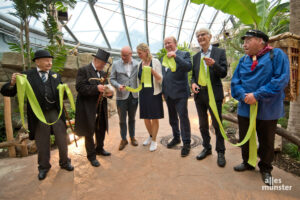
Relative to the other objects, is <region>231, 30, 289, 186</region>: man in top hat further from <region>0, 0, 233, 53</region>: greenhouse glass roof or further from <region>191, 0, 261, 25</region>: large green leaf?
<region>0, 0, 233, 53</region>: greenhouse glass roof

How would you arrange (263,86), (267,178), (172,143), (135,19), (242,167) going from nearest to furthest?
(263,86), (267,178), (242,167), (172,143), (135,19)

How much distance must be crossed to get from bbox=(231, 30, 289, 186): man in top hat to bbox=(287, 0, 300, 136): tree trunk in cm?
105

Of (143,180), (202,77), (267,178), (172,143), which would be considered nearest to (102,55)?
(202,77)

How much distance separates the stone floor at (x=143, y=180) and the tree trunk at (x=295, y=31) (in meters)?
0.91

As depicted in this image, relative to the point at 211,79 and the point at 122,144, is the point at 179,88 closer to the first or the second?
the point at 211,79

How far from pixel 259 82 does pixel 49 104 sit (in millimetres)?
2768

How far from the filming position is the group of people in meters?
2.11

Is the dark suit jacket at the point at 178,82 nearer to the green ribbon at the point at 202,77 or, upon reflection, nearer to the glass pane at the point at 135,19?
the green ribbon at the point at 202,77

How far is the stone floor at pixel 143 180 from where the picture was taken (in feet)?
6.74

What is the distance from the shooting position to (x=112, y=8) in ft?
43.3

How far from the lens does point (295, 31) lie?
110 inches

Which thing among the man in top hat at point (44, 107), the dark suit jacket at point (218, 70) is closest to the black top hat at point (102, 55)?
the man in top hat at point (44, 107)

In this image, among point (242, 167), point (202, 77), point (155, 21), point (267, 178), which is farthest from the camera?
point (155, 21)

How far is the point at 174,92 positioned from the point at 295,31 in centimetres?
209
